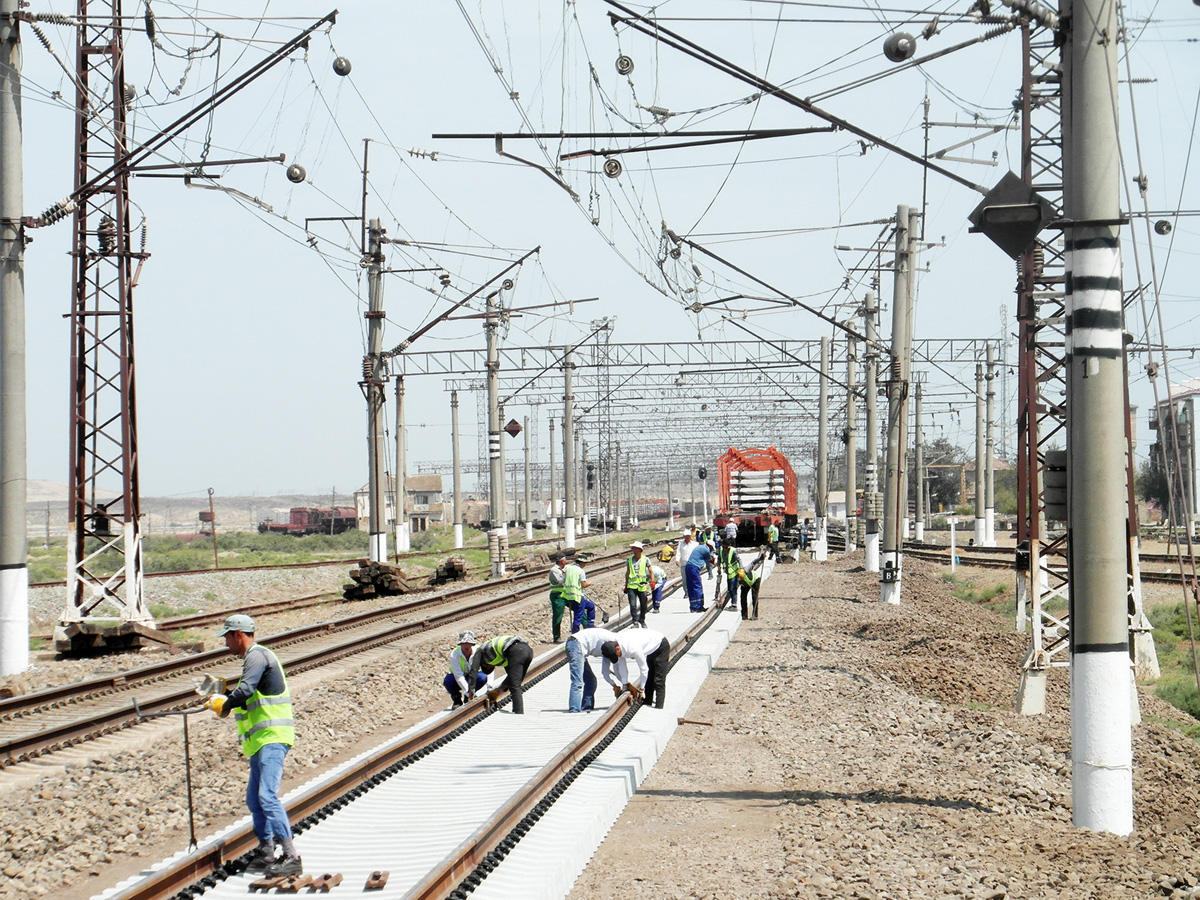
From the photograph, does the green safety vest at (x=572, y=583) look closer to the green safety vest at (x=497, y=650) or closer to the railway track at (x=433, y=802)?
the railway track at (x=433, y=802)

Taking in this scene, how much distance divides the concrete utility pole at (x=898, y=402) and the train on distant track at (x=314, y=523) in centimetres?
7197

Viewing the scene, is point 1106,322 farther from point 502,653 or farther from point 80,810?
point 80,810

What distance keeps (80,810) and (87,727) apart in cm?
346

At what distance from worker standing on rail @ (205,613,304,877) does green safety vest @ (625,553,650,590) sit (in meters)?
13.2

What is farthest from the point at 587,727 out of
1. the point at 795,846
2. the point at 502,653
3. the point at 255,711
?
the point at 255,711

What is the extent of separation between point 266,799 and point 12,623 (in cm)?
1180

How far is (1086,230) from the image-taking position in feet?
29.6

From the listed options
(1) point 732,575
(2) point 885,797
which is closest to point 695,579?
(1) point 732,575

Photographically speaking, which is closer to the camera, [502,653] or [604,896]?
[604,896]

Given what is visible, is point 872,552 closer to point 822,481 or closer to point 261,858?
point 822,481

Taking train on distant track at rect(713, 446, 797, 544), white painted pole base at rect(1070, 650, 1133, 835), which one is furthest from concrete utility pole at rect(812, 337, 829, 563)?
white painted pole base at rect(1070, 650, 1133, 835)

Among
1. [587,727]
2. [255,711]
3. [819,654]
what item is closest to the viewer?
[255,711]

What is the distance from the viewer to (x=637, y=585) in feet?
69.6

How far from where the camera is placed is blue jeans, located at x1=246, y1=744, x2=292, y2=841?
26.3ft
